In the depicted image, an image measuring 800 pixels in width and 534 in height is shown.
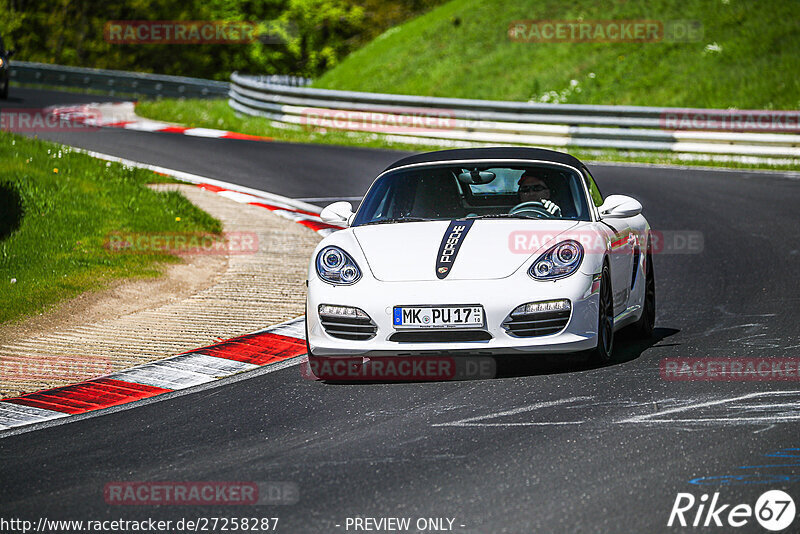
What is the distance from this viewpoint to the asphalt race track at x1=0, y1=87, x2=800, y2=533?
479 centimetres

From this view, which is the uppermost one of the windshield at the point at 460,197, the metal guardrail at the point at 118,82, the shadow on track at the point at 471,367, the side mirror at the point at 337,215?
the metal guardrail at the point at 118,82

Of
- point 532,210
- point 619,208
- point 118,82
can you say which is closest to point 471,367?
point 532,210

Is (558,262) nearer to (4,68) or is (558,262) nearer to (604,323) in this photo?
(604,323)

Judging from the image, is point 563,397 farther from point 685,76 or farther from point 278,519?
point 685,76

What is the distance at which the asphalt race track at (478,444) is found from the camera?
15.7ft

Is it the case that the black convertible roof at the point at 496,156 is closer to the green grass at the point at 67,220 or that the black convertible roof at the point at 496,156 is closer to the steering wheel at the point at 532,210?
the steering wheel at the point at 532,210

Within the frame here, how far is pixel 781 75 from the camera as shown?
2647 cm

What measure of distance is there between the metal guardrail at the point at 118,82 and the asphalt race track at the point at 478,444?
29324mm

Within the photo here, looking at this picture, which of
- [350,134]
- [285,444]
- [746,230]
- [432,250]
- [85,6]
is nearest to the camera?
[285,444]

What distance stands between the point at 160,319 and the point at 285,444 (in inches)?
153

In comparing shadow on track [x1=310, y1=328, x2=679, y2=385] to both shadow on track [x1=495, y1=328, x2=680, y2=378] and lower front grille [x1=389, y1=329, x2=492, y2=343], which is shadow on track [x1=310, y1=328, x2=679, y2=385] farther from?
lower front grille [x1=389, y1=329, x2=492, y2=343]

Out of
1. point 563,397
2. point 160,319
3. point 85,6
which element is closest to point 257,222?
point 160,319

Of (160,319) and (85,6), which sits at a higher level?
(85,6)

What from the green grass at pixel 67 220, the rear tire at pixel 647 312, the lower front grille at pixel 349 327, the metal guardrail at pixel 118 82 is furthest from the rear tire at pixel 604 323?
the metal guardrail at pixel 118 82
